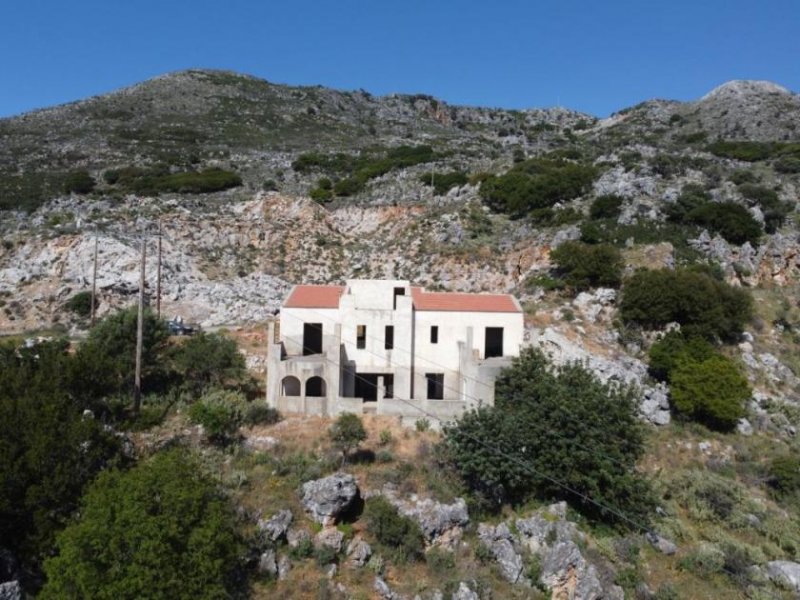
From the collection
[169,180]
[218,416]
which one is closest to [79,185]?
[169,180]

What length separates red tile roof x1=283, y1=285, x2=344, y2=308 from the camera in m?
28.0

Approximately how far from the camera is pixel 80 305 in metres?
38.2

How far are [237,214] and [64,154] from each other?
29.7m

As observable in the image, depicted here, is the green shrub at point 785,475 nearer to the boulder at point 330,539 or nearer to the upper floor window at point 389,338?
the upper floor window at point 389,338

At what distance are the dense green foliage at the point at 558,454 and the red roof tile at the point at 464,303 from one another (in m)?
6.33

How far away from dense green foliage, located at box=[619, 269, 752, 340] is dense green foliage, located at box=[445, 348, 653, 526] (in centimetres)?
1325

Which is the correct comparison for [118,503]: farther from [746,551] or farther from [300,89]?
[300,89]

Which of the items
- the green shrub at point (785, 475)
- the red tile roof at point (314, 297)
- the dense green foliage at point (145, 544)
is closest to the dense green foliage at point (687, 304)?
the green shrub at point (785, 475)

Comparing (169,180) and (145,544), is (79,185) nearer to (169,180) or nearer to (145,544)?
(169,180)

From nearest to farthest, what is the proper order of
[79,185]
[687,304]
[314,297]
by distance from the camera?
[314,297]
[687,304]
[79,185]

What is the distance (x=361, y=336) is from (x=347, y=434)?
6.17 m

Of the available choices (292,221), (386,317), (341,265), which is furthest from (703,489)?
(292,221)

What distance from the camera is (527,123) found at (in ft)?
393

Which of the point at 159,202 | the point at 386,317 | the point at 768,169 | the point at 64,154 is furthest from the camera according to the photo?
the point at 64,154
